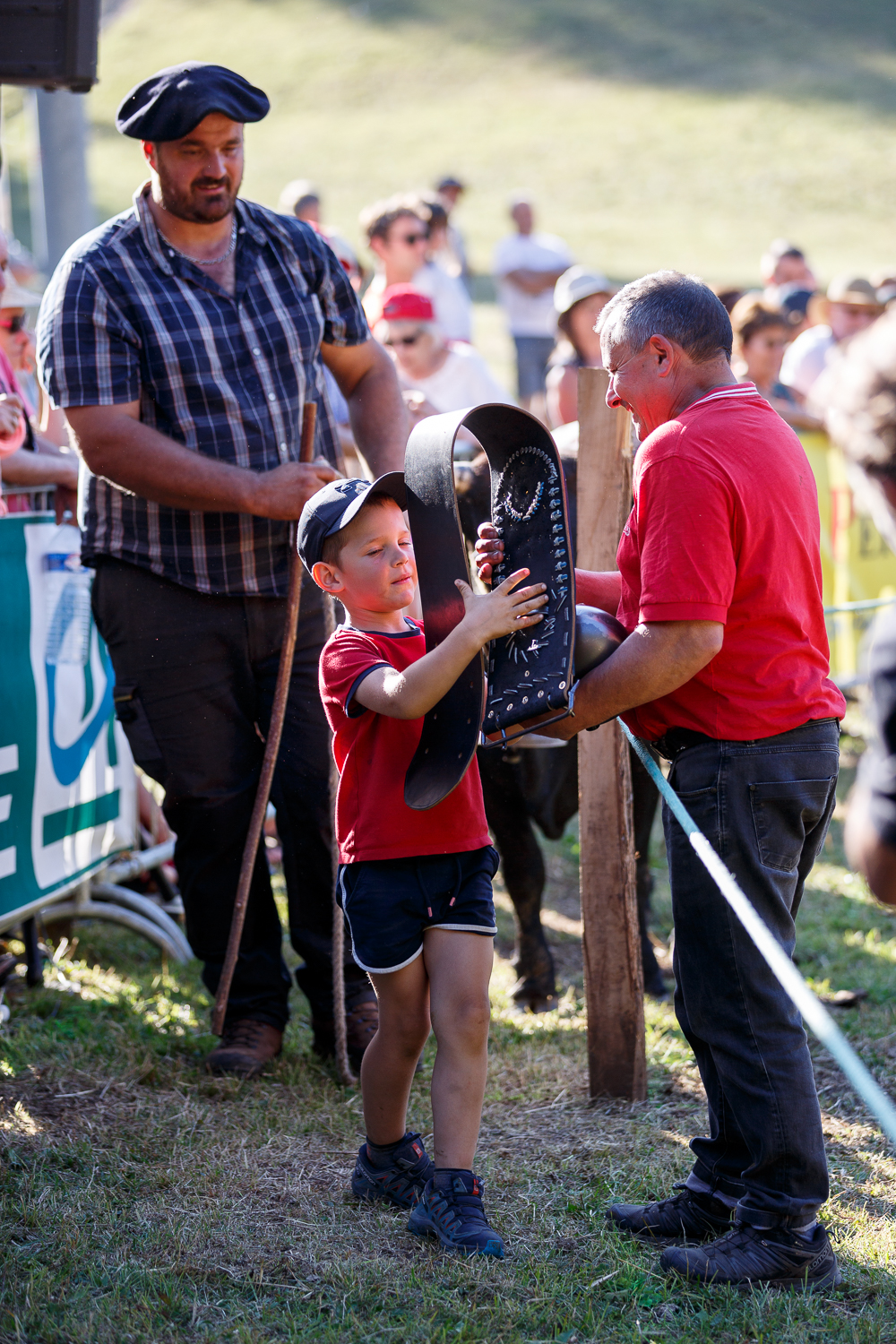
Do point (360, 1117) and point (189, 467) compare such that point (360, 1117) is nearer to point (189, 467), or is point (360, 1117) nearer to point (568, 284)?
point (189, 467)

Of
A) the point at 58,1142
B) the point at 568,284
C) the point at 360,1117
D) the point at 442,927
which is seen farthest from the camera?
the point at 568,284

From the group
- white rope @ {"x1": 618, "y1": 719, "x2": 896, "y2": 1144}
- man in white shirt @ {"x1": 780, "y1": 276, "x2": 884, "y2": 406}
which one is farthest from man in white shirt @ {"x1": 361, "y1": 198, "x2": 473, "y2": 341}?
white rope @ {"x1": 618, "y1": 719, "x2": 896, "y2": 1144}

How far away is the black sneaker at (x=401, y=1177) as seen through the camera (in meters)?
3.20

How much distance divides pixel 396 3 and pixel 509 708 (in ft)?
194

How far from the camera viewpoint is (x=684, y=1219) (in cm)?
305

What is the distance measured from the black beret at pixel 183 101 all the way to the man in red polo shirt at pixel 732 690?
4.76 ft

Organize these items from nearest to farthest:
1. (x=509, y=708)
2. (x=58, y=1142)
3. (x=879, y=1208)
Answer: (x=509, y=708) < (x=879, y=1208) < (x=58, y=1142)

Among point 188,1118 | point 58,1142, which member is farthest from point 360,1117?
point 58,1142

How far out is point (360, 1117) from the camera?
3.74 m

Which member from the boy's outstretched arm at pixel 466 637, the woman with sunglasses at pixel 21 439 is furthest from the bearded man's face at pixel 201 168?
the boy's outstretched arm at pixel 466 637

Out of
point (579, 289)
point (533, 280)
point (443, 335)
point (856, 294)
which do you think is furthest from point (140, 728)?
point (533, 280)

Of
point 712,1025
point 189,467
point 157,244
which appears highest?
point 157,244

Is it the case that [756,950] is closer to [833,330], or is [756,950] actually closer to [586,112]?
[833,330]

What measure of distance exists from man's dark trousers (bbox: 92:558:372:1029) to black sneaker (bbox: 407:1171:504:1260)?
3.71 feet
